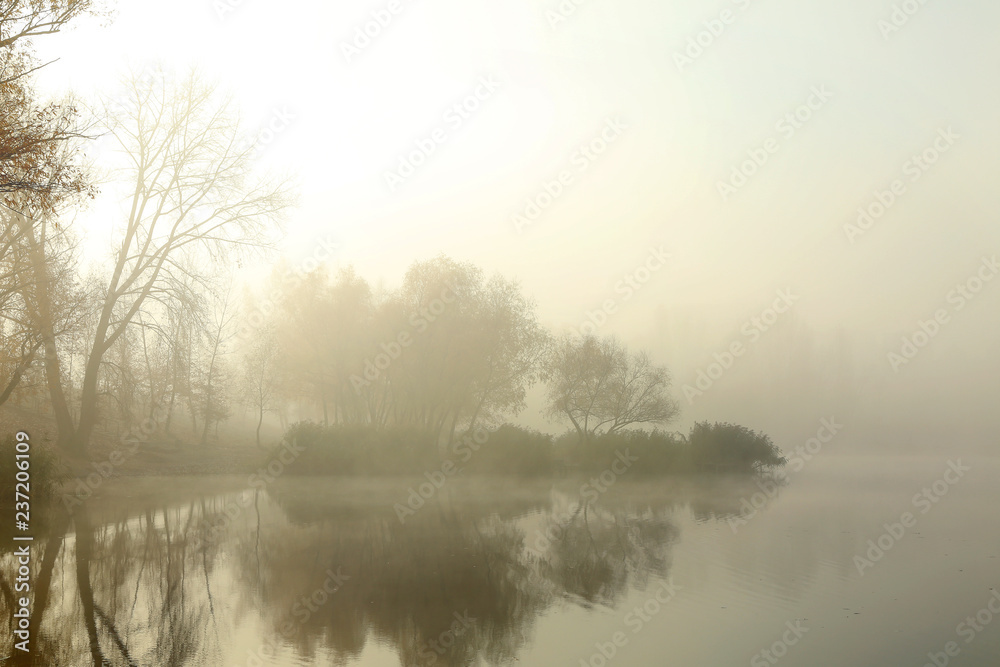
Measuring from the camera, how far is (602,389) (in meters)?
53.4

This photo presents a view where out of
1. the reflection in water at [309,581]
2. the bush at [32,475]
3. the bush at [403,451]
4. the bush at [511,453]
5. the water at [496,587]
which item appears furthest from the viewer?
the bush at [511,453]

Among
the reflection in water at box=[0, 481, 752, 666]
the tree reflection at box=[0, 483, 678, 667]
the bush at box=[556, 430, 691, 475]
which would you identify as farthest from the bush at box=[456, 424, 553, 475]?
the tree reflection at box=[0, 483, 678, 667]

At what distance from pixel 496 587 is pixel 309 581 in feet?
10.1

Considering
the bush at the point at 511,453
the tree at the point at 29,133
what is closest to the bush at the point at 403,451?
the bush at the point at 511,453

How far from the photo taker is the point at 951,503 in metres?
28.5

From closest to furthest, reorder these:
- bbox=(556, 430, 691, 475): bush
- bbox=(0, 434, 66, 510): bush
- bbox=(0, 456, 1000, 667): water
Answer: bbox=(0, 456, 1000, 667): water → bbox=(0, 434, 66, 510): bush → bbox=(556, 430, 691, 475): bush

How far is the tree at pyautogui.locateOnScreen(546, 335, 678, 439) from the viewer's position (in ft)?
172

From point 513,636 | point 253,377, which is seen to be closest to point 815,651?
point 513,636

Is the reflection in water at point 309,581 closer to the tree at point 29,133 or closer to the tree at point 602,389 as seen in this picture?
the tree at point 29,133

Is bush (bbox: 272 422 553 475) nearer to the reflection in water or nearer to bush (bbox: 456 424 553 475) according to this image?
bush (bbox: 456 424 553 475)

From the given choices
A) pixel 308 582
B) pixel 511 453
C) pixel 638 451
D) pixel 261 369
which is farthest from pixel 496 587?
pixel 261 369

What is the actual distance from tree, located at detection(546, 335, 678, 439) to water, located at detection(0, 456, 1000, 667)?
30.8 m

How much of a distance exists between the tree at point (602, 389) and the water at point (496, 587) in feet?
101

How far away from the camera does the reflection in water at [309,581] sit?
811 cm
